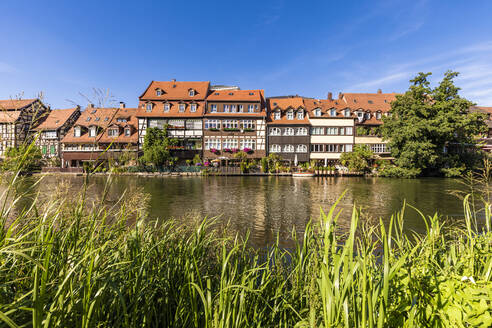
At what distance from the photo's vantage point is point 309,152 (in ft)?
119

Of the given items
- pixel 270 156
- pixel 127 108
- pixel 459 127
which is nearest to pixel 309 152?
pixel 270 156

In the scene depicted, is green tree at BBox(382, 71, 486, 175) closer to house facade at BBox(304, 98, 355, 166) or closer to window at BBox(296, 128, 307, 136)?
house facade at BBox(304, 98, 355, 166)

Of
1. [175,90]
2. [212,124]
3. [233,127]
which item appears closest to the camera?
[212,124]

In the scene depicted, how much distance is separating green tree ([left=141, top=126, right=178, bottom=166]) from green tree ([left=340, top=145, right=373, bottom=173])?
957 inches

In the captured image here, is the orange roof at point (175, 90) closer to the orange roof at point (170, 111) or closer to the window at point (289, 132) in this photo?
the orange roof at point (170, 111)

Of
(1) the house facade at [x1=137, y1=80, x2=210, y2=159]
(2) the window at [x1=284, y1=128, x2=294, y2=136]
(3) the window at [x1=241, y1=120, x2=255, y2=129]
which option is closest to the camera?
(1) the house facade at [x1=137, y1=80, x2=210, y2=159]

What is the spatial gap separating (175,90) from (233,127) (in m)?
11.9

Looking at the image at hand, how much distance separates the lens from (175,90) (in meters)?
38.7

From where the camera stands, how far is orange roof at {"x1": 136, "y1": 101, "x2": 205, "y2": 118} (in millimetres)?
35469

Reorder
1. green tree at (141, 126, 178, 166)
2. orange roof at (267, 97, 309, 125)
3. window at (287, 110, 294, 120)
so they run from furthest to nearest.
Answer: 1. window at (287, 110, 294, 120)
2. orange roof at (267, 97, 309, 125)
3. green tree at (141, 126, 178, 166)

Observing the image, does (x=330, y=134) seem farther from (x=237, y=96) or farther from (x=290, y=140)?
(x=237, y=96)

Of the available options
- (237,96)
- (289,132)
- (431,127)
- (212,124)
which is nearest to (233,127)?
(212,124)

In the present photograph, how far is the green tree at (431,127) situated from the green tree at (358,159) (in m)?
3.31

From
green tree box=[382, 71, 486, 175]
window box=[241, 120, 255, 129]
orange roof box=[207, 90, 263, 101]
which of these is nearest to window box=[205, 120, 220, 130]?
orange roof box=[207, 90, 263, 101]
